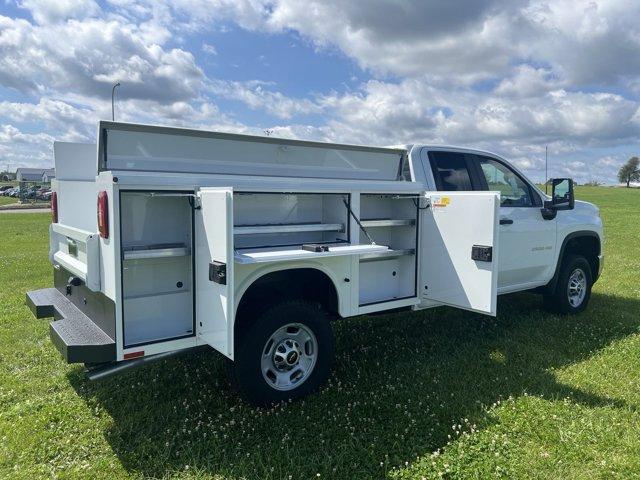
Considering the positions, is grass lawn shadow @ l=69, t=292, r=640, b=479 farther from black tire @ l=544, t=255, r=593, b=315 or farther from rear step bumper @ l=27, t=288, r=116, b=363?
rear step bumper @ l=27, t=288, r=116, b=363

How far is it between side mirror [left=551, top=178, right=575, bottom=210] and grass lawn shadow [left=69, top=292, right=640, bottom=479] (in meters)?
1.46

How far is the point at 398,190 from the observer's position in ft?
15.9

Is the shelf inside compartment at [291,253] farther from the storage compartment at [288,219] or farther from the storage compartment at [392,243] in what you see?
the storage compartment at [392,243]

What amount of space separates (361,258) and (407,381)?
3.79 ft

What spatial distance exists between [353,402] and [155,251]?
197 centimetres

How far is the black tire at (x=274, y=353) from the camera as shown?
12.7 ft

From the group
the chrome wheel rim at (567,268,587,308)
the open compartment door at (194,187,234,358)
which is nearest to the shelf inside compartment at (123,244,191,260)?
the open compartment door at (194,187,234,358)

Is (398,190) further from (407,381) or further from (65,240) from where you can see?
(65,240)

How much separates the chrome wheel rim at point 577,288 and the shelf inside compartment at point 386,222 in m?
3.06

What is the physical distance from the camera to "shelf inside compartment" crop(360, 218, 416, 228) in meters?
4.79

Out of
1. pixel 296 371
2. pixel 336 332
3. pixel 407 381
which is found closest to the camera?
pixel 296 371

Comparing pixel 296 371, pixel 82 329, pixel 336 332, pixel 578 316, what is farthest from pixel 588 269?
pixel 82 329

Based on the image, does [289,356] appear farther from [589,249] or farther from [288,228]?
[589,249]

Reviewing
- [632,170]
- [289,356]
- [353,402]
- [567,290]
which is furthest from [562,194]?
[632,170]
